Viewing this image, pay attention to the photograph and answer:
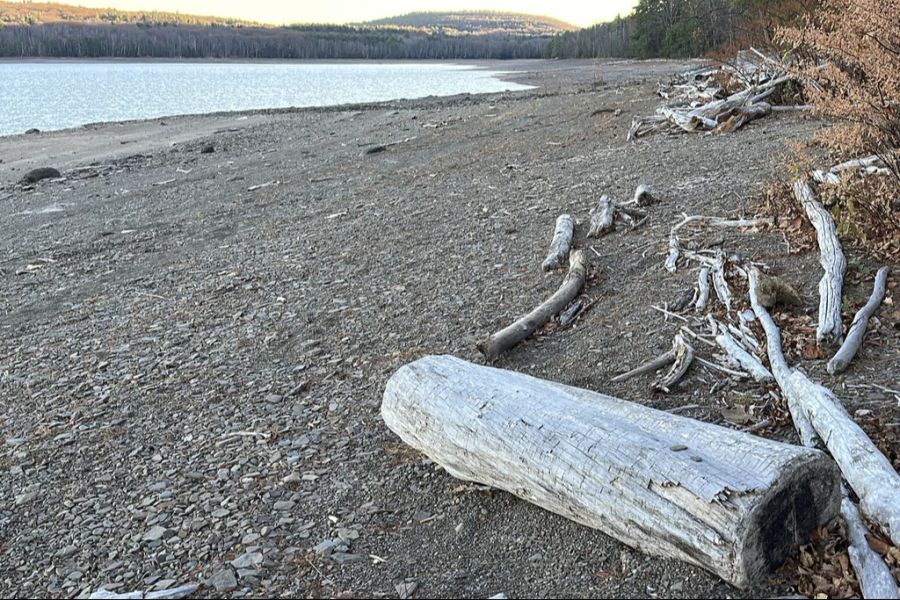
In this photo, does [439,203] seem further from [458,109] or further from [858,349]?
[458,109]

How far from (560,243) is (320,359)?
240 cm

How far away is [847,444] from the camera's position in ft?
9.95

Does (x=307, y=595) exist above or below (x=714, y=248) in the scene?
below

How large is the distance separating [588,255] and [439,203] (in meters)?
3.50

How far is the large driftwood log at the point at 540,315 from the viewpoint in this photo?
4.89 meters

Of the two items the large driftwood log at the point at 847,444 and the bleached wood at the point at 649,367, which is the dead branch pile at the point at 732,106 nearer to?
the bleached wood at the point at 649,367

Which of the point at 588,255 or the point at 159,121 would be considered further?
the point at 159,121

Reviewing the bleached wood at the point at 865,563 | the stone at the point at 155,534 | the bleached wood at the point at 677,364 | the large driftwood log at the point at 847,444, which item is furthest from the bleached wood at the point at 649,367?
the stone at the point at 155,534

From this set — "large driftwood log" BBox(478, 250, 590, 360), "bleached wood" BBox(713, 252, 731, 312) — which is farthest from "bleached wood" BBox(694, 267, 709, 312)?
"large driftwood log" BBox(478, 250, 590, 360)

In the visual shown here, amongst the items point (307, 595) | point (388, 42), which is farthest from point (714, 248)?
point (388, 42)

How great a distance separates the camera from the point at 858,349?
4.00 metres

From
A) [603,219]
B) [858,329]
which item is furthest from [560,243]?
[858,329]

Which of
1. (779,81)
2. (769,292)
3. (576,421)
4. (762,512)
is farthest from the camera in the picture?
(779,81)

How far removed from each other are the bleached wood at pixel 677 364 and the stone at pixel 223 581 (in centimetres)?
232
